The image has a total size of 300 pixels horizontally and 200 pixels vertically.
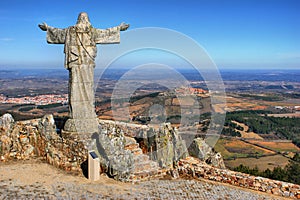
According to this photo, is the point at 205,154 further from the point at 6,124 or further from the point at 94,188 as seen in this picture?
the point at 6,124

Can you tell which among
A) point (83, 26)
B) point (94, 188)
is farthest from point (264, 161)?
point (94, 188)

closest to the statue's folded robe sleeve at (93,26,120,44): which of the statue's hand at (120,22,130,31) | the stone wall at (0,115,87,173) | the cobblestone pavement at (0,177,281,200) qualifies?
the statue's hand at (120,22,130,31)

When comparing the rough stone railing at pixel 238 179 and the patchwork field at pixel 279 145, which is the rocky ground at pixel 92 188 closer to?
the rough stone railing at pixel 238 179

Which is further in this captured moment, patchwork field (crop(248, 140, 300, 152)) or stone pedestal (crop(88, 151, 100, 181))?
patchwork field (crop(248, 140, 300, 152))

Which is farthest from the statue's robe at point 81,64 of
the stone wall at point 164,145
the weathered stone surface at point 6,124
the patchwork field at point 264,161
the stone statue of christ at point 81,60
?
the patchwork field at point 264,161

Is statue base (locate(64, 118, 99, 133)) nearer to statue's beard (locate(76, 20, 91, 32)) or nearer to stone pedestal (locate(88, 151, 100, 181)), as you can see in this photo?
stone pedestal (locate(88, 151, 100, 181))

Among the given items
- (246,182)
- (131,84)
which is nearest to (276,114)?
(131,84)

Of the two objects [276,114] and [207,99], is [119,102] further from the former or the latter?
[276,114]
